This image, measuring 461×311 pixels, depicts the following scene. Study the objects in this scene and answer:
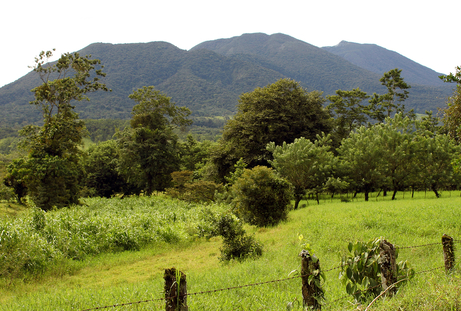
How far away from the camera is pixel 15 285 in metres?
8.04

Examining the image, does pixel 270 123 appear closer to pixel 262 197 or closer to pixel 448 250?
pixel 262 197

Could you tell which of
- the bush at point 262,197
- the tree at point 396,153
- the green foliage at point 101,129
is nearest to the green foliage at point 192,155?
the tree at point 396,153

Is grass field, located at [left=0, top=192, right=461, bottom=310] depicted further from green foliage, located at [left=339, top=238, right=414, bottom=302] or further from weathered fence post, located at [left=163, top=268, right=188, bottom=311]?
weathered fence post, located at [left=163, top=268, right=188, bottom=311]

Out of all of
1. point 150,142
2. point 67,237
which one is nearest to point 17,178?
point 150,142

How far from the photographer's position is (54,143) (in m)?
25.3

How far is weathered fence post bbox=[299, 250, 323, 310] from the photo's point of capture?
3.82m

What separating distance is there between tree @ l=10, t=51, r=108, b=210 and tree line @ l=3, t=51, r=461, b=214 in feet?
0.26

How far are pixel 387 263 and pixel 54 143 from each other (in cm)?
2718

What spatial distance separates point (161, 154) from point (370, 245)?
34.4m

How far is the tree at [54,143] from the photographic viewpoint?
23938mm

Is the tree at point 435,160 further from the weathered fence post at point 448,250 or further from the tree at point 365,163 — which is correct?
the weathered fence post at point 448,250

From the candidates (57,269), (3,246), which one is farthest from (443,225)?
(3,246)

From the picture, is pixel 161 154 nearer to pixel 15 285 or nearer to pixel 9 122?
pixel 15 285

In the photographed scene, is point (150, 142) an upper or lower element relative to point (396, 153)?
upper
